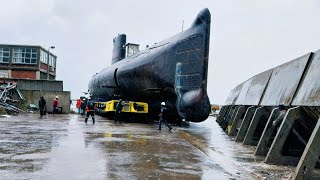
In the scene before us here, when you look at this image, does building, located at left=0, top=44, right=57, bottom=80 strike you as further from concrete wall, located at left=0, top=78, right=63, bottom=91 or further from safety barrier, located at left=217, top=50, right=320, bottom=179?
safety barrier, located at left=217, top=50, right=320, bottom=179

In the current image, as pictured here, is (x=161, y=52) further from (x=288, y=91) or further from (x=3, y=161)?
(x=3, y=161)

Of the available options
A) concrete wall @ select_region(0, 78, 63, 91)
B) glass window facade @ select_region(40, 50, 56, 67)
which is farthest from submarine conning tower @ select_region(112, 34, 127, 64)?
glass window facade @ select_region(40, 50, 56, 67)

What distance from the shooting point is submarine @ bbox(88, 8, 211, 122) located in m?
17.7

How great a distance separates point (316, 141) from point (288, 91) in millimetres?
3628

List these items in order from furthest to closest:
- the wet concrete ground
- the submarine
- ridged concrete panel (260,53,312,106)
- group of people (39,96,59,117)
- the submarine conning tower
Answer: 1. the submarine conning tower
2. group of people (39,96,59,117)
3. the submarine
4. ridged concrete panel (260,53,312,106)
5. the wet concrete ground

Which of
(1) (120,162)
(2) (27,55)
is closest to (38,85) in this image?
(2) (27,55)

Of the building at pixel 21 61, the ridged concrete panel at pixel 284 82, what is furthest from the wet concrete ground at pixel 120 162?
A: the building at pixel 21 61

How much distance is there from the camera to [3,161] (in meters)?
7.64

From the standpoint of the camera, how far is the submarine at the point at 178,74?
696 inches

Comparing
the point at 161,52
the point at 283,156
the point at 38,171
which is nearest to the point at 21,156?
the point at 38,171

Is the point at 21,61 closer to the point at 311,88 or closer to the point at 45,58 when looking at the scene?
the point at 45,58

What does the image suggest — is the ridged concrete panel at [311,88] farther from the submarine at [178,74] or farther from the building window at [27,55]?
the building window at [27,55]

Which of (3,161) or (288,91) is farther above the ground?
(288,91)

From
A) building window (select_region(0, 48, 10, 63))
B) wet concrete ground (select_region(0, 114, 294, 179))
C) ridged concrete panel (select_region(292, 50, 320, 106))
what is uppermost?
building window (select_region(0, 48, 10, 63))
